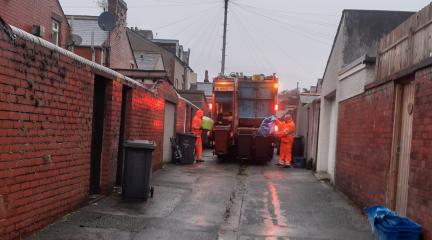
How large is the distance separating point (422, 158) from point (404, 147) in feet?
3.86

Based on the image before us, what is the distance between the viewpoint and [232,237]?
22.7ft

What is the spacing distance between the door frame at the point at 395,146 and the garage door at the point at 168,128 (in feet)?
31.2

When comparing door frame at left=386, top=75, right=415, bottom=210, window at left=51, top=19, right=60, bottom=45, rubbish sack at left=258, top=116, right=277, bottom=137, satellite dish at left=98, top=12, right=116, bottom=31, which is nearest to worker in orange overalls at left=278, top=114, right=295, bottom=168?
rubbish sack at left=258, top=116, right=277, bottom=137

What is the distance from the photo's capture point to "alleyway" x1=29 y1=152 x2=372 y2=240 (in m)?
6.86

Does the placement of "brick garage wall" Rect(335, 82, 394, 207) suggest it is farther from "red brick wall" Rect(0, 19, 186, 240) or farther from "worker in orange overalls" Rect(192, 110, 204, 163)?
"worker in orange overalls" Rect(192, 110, 204, 163)

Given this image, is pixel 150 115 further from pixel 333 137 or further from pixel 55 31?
pixel 55 31

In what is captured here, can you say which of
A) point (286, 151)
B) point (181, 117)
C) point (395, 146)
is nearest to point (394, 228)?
point (395, 146)

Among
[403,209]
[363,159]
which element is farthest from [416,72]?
[363,159]

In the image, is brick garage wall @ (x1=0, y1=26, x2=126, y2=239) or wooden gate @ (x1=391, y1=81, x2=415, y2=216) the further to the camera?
wooden gate @ (x1=391, y1=81, x2=415, y2=216)

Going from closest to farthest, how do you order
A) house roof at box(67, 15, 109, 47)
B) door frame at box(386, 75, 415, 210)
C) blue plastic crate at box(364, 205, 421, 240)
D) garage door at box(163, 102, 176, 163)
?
blue plastic crate at box(364, 205, 421, 240)
door frame at box(386, 75, 415, 210)
garage door at box(163, 102, 176, 163)
house roof at box(67, 15, 109, 47)

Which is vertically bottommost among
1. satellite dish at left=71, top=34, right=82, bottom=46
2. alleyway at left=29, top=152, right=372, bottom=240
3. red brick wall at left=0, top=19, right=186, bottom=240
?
alleyway at left=29, top=152, right=372, bottom=240

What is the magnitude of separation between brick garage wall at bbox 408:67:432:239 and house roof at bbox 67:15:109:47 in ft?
69.5

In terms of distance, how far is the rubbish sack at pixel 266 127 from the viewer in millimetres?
17562

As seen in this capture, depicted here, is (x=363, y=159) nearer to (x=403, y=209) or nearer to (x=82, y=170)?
(x=403, y=209)
